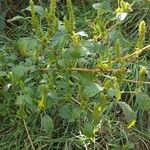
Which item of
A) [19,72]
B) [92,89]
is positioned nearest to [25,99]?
[19,72]

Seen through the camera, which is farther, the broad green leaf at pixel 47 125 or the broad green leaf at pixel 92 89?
the broad green leaf at pixel 47 125

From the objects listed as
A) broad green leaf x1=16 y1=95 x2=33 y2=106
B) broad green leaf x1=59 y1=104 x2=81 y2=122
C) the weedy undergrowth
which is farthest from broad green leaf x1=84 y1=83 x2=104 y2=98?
broad green leaf x1=16 y1=95 x2=33 y2=106

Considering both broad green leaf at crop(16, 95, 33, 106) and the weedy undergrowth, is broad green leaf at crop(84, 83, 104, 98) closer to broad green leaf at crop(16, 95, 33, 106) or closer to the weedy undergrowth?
the weedy undergrowth

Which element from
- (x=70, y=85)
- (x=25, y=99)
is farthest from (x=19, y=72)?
(x=70, y=85)

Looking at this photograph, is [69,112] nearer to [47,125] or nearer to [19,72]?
[47,125]

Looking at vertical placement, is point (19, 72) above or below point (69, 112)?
above

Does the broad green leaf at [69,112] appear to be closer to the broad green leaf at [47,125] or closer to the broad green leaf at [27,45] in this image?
the broad green leaf at [47,125]

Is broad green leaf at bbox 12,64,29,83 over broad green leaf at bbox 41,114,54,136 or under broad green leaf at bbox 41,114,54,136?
over

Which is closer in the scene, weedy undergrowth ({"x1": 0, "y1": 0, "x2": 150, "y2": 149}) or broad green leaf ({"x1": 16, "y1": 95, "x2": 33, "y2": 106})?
weedy undergrowth ({"x1": 0, "y1": 0, "x2": 150, "y2": 149})

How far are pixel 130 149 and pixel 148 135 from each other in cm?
11

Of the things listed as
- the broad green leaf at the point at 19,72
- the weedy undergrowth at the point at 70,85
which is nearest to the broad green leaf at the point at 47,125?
the weedy undergrowth at the point at 70,85

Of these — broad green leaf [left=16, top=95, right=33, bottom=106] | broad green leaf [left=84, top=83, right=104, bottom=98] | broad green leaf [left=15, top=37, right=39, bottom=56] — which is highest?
broad green leaf [left=15, top=37, right=39, bottom=56]

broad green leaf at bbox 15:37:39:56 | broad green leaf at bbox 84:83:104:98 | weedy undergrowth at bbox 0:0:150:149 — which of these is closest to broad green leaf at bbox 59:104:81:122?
weedy undergrowth at bbox 0:0:150:149

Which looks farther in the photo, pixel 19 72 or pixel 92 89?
pixel 19 72
